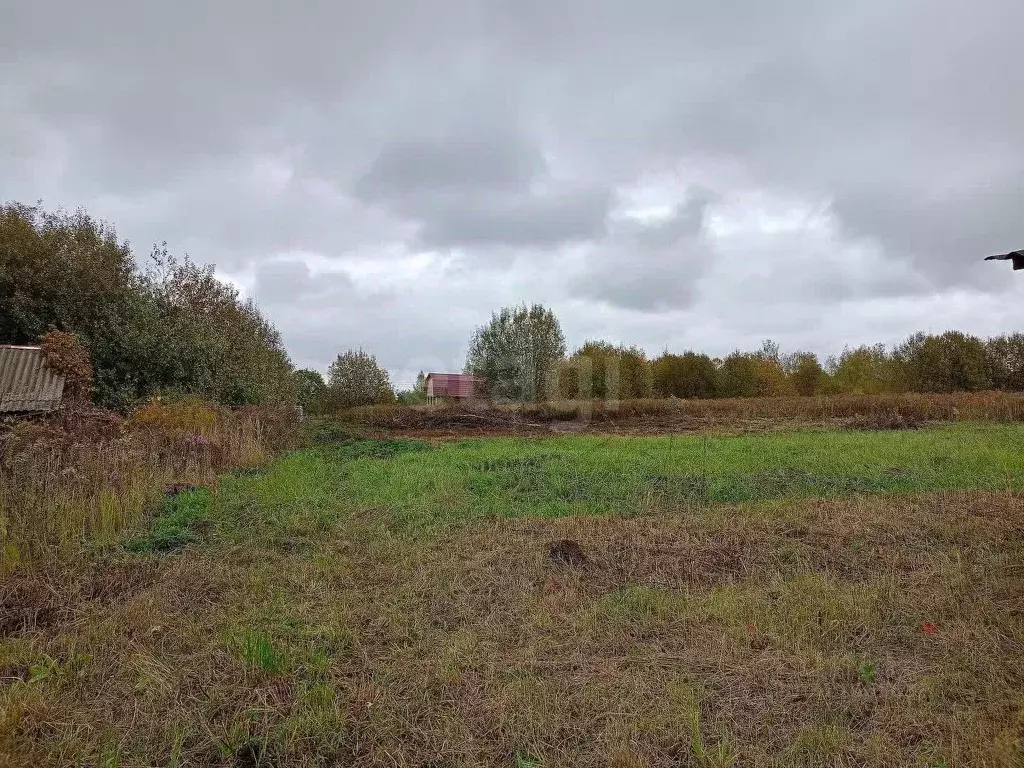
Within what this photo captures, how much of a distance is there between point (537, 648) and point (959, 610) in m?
2.86

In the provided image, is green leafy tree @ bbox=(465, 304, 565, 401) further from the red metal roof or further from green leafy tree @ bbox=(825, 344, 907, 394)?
green leafy tree @ bbox=(825, 344, 907, 394)

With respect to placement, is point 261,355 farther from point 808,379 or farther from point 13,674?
point 808,379

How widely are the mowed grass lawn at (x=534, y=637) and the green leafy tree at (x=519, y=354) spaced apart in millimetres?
25125

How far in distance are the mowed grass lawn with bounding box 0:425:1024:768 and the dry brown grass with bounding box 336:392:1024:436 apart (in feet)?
48.1

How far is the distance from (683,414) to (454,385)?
17.2 meters

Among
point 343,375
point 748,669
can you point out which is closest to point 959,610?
point 748,669

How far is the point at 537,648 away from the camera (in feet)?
12.3

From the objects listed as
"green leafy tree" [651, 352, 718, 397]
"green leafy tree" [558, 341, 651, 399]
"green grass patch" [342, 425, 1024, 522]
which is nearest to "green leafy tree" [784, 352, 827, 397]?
Answer: "green leafy tree" [651, 352, 718, 397]

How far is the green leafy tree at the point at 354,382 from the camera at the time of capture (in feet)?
117

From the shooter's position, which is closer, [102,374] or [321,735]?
[321,735]

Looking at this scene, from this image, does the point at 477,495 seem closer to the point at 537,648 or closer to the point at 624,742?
the point at 537,648

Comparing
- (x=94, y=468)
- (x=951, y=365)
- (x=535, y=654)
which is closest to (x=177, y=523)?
(x=94, y=468)

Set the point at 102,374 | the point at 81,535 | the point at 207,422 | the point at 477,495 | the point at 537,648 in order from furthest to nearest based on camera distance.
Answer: the point at 102,374
the point at 207,422
the point at 477,495
the point at 81,535
the point at 537,648

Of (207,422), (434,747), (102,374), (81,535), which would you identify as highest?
(102,374)
